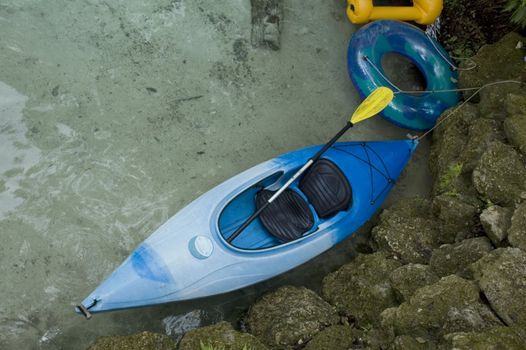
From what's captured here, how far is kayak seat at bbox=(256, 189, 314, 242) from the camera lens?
4.90 meters

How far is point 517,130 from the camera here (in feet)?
15.9

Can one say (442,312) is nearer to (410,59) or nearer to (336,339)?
(336,339)

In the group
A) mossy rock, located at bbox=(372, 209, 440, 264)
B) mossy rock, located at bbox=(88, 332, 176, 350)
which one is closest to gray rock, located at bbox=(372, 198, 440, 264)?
mossy rock, located at bbox=(372, 209, 440, 264)

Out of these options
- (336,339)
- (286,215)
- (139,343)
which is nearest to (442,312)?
(336,339)

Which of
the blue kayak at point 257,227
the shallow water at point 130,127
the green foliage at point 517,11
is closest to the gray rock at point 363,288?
the blue kayak at point 257,227

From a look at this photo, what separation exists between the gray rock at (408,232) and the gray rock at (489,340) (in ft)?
4.20

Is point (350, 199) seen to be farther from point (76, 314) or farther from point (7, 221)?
point (7, 221)

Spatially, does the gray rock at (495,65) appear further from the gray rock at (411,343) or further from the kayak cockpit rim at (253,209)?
the gray rock at (411,343)

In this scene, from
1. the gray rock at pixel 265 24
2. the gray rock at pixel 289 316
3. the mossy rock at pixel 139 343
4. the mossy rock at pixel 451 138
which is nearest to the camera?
the mossy rock at pixel 139 343

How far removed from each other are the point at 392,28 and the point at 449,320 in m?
3.06

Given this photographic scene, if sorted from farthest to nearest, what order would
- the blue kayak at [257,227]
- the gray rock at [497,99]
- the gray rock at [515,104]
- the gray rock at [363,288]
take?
A: the gray rock at [497,99] < the gray rock at [515,104] < the gray rock at [363,288] < the blue kayak at [257,227]

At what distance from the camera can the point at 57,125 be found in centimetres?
528

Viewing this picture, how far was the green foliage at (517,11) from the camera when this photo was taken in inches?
211

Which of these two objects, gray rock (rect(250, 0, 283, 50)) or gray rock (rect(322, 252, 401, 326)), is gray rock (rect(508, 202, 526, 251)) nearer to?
gray rock (rect(322, 252, 401, 326))
